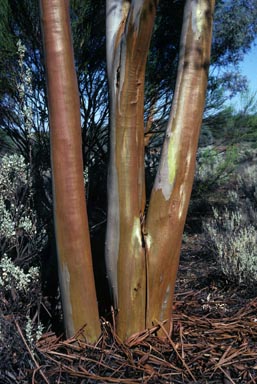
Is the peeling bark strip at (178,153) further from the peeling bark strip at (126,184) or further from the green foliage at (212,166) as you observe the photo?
the green foliage at (212,166)

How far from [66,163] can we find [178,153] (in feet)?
2.43

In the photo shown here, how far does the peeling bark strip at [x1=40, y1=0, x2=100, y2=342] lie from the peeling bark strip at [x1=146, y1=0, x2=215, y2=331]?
45 cm

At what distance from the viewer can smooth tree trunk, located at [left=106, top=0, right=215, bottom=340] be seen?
10.4 feet

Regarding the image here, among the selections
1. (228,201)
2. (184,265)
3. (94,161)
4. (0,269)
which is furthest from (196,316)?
(228,201)

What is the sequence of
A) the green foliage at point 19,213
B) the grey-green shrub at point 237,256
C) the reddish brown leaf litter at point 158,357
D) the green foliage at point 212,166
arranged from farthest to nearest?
1. the green foliage at point 212,166
2. the grey-green shrub at point 237,256
3. the green foliage at point 19,213
4. the reddish brown leaf litter at point 158,357

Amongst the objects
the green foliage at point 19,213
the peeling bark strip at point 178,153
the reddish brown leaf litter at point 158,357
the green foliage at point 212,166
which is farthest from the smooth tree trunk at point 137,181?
the green foliage at point 212,166

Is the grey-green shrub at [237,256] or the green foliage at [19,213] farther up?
the green foliage at [19,213]

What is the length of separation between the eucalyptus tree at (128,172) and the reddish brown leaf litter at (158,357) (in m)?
0.12

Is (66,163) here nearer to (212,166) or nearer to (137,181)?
(137,181)

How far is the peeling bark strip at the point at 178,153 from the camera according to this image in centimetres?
320

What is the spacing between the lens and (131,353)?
307cm

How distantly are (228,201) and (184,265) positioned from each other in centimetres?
397

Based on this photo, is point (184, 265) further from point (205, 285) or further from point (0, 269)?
point (0, 269)

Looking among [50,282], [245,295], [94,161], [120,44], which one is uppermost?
[120,44]
